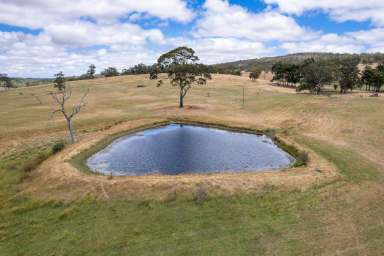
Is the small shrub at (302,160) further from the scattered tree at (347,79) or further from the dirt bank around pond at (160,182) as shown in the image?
the scattered tree at (347,79)

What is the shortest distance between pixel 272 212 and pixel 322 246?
484 centimetres

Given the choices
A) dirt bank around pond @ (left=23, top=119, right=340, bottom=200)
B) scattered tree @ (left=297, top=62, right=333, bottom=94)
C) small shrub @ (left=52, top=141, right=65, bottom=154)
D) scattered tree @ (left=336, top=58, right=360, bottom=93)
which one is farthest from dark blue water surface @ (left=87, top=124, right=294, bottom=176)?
scattered tree @ (left=336, top=58, right=360, bottom=93)

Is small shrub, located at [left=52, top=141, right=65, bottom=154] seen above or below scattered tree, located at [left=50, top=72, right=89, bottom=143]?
below

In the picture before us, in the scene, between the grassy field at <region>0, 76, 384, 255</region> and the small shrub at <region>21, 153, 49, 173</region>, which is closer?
the grassy field at <region>0, 76, 384, 255</region>

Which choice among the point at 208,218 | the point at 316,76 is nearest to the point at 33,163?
the point at 208,218

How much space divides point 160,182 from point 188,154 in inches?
518

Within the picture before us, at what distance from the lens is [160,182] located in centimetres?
2752

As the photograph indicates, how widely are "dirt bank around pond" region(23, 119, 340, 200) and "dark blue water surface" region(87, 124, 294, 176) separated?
366 centimetres

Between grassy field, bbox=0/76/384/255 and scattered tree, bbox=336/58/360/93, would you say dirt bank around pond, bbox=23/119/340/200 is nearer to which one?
grassy field, bbox=0/76/384/255

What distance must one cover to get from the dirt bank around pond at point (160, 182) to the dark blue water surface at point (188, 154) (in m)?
3.66

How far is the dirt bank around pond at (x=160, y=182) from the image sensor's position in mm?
26141

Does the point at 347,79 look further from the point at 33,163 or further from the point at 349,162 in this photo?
the point at 33,163

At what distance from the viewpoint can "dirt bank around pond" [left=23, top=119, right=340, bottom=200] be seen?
26.1 meters

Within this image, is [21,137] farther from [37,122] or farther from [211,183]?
[211,183]
